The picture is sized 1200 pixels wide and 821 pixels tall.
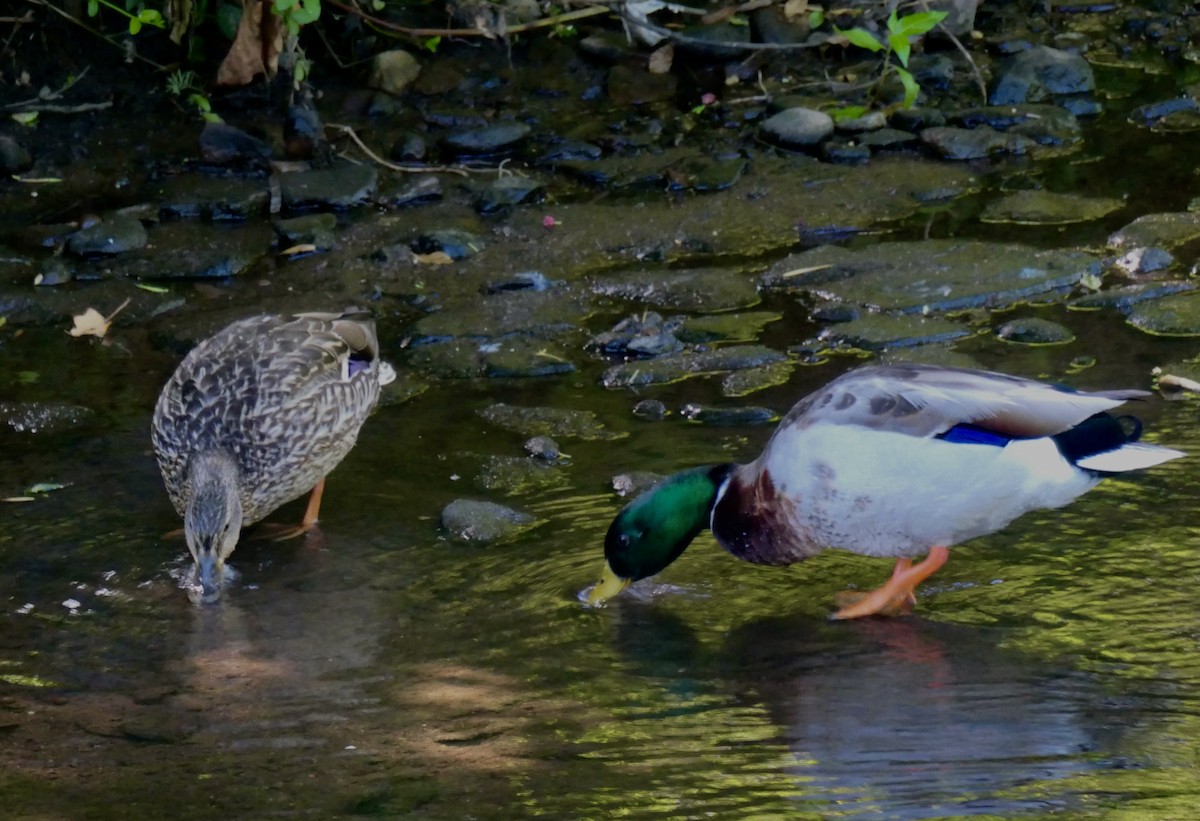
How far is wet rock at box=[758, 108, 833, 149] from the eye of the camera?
8.34m

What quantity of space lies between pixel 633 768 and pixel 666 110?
6.18m

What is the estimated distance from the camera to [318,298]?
22.3 feet

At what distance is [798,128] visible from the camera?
27.4 feet

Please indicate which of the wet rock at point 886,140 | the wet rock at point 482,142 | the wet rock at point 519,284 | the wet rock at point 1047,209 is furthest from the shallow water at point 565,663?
the wet rock at point 482,142

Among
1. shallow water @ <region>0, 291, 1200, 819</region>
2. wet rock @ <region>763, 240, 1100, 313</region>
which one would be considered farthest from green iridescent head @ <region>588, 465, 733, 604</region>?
wet rock @ <region>763, 240, 1100, 313</region>

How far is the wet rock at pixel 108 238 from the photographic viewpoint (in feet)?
23.9

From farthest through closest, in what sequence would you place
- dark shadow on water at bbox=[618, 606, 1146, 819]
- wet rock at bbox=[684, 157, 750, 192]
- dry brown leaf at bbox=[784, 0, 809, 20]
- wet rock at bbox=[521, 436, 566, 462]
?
dry brown leaf at bbox=[784, 0, 809, 20] → wet rock at bbox=[684, 157, 750, 192] → wet rock at bbox=[521, 436, 566, 462] → dark shadow on water at bbox=[618, 606, 1146, 819]

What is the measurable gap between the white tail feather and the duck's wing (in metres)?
0.12

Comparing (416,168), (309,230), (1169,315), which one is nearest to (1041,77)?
(1169,315)

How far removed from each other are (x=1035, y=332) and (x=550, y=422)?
6.09 ft

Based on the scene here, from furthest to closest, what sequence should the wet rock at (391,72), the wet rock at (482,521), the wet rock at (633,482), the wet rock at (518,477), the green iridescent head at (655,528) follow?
1. the wet rock at (391,72)
2. the wet rock at (518,477)
3. the wet rock at (633,482)
4. the wet rock at (482,521)
5. the green iridescent head at (655,528)

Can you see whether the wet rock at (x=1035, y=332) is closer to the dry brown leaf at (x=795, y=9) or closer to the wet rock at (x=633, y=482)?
the wet rock at (x=633, y=482)

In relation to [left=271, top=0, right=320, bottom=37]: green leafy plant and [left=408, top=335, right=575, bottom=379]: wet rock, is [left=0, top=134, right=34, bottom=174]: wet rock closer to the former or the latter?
[left=271, top=0, right=320, bottom=37]: green leafy plant

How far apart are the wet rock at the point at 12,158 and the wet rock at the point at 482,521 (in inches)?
172
